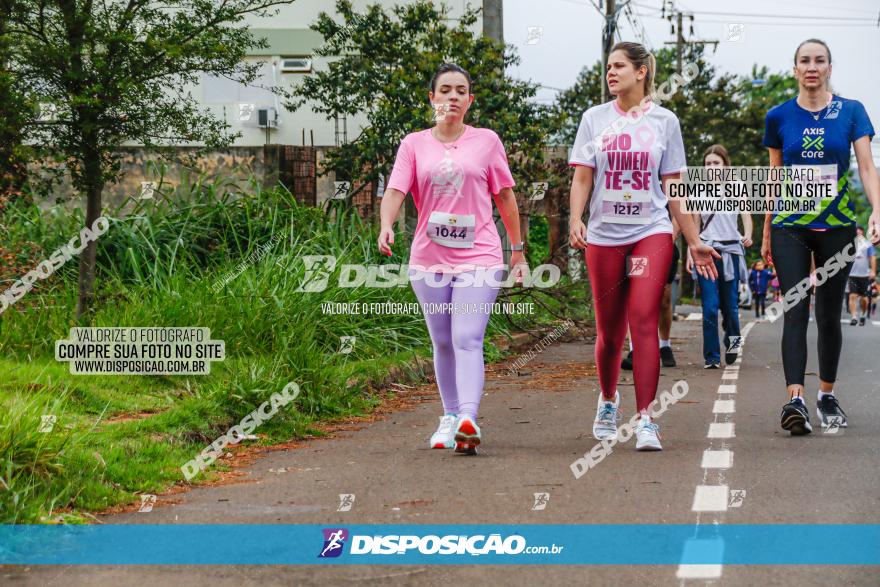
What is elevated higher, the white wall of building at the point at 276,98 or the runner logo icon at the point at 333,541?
the white wall of building at the point at 276,98

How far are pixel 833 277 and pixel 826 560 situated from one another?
319cm

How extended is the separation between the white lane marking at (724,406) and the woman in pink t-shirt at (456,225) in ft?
7.66

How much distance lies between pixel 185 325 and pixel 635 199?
363 cm

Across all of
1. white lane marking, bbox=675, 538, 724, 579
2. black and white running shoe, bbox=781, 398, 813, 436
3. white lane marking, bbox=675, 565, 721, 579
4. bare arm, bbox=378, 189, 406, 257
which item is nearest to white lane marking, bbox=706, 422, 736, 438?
black and white running shoe, bbox=781, 398, 813, 436

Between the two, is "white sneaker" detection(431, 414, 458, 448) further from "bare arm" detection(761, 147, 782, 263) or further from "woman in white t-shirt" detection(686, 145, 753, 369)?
"woman in white t-shirt" detection(686, 145, 753, 369)

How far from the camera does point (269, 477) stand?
6.32 metres

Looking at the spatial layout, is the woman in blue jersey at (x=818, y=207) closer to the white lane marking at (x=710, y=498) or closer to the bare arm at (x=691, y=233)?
the bare arm at (x=691, y=233)

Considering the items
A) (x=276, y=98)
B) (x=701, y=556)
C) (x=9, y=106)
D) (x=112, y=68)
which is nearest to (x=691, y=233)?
(x=701, y=556)

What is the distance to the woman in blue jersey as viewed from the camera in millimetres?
7320

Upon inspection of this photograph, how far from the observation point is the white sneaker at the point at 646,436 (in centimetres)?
683

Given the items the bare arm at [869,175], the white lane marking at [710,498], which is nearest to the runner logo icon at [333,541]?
the white lane marking at [710,498]

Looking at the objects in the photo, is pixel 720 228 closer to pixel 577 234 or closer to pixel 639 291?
pixel 639 291

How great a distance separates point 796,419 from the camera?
7.21 metres

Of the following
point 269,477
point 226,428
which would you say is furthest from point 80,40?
point 269,477
